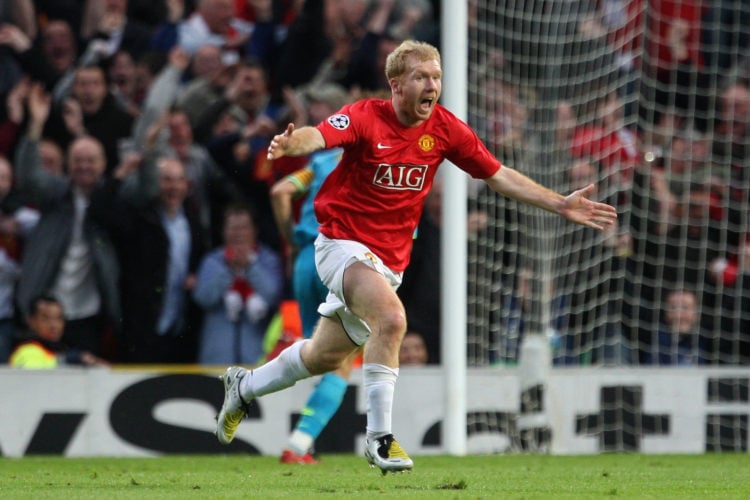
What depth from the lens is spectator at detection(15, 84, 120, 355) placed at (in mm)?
10773

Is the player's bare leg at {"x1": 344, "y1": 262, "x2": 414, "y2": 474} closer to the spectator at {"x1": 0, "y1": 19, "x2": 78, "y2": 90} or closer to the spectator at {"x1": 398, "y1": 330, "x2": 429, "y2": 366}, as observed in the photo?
the spectator at {"x1": 398, "y1": 330, "x2": 429, "y2": 366}

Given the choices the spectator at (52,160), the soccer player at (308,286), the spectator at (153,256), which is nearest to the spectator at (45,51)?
the spectator at (52,160)

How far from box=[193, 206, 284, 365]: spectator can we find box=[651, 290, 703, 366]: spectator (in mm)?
3461

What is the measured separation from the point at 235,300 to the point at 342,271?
4.95m

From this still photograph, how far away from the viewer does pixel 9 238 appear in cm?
1085

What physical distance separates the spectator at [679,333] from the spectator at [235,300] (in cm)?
346

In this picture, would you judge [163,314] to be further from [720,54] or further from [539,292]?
[720,54]

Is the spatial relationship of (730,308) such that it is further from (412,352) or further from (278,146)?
(278,146)

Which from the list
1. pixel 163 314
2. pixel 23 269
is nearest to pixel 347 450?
pixel 163 314

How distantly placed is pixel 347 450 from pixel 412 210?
3994mm

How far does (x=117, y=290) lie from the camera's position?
10.9 m

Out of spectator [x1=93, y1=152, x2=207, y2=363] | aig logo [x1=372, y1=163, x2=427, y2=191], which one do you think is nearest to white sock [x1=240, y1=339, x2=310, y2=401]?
aig logo [x1=372, y1=163, x2=427, y2=191]

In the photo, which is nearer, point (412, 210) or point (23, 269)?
point (412, 210)

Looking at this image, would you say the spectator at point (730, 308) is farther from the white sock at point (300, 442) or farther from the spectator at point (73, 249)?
the spectator at point (73, 249)
